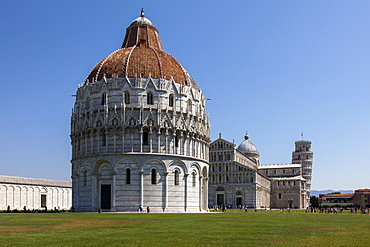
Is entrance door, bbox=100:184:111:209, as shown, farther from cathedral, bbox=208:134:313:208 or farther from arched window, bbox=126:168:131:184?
cathedral, bbox=208:134:313:208

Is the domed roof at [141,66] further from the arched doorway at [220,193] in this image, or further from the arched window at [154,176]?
the arched doorway at [220,193]

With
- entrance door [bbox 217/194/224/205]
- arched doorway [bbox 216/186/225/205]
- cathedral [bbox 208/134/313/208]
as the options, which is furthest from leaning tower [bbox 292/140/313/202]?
entrance door [bbox 217/194/224/205]

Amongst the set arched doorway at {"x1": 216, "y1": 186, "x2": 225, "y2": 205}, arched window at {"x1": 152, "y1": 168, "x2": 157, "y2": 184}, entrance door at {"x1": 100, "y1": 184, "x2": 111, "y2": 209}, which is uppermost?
arched window at {"x1": 152, "y1": 168, "x2": 157, "y2": 184}

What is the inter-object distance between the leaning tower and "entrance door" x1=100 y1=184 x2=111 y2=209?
5288 inches

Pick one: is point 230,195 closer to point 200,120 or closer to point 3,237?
point 200,120

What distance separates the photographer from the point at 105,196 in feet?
202

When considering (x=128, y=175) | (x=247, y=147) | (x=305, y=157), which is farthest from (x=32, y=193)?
(x=305, y=157)

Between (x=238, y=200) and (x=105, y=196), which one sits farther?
(x=238, y=200)

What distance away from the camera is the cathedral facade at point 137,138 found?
60.6m

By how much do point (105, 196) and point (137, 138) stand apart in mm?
8818

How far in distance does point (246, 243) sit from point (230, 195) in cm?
11476

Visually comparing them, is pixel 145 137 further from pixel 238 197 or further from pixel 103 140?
pixel 238 197

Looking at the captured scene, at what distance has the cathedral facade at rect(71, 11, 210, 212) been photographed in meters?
60.6

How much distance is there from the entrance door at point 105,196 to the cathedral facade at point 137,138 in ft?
0.43
